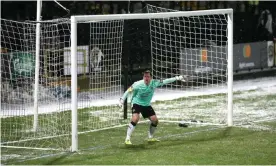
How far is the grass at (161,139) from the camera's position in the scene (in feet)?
48.5

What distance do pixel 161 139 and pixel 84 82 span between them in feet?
21.6

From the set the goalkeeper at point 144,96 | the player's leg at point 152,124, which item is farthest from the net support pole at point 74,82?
the player's leg at point 152,124

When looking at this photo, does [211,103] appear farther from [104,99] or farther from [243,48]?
[243,48]

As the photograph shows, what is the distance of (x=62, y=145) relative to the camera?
53.3 feet

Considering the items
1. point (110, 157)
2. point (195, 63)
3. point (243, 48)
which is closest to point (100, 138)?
point (110, 157)

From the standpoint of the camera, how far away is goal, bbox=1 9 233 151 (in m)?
17.9

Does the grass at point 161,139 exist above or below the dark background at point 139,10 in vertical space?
below

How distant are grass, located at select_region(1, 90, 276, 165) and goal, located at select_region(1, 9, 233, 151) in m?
0.06

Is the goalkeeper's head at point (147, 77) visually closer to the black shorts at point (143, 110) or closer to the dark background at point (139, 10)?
the black shorts at point (143, 110)

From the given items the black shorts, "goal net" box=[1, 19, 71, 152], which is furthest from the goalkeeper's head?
"goal net" box=[1, 19, 71, 152]

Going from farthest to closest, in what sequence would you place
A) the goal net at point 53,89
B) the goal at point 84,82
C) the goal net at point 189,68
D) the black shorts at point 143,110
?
the goal net at point 189,68 → the goal net at point 53,89 → the goal at point 84,82 → the black shorts at point 143,110

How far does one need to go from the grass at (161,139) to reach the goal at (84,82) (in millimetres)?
59

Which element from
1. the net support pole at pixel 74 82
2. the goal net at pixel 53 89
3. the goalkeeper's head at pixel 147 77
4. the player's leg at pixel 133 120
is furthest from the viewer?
the goal net at pixel 53 89

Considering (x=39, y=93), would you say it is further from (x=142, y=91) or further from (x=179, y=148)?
(x=179, y=148)
